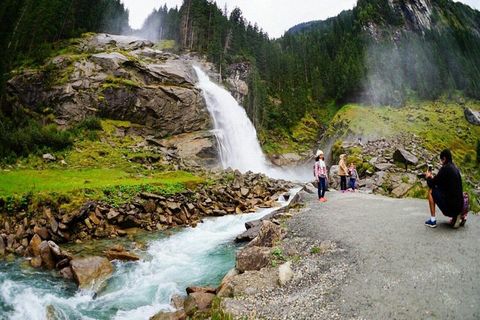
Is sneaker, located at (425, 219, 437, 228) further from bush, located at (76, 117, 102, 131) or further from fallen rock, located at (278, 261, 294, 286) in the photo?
bush, located at (76, 117, 102, 131)

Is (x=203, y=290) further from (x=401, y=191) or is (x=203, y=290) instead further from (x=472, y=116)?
(x=472, y=116)

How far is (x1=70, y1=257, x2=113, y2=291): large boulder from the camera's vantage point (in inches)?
485

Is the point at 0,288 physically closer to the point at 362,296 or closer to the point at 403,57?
the point at 362,296

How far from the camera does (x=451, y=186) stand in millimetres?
9773

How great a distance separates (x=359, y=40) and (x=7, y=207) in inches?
3906

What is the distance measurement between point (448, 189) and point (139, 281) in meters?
10.9

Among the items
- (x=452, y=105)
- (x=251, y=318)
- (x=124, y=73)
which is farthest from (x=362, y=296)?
(x=452, y=105)

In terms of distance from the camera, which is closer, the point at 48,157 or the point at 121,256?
the point at 121,256

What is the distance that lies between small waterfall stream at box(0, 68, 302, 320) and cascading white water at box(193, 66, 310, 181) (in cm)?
2892

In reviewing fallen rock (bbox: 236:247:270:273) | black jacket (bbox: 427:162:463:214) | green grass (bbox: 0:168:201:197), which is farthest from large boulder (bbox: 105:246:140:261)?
black jacket (bbox: 427:162:463:214)

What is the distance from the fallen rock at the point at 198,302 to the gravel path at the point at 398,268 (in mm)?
2273

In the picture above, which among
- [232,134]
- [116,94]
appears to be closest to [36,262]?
[116,94]

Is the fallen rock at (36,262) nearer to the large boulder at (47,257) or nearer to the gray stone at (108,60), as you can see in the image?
the large boulder at (47,257)

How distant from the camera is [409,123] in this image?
2640 inches
